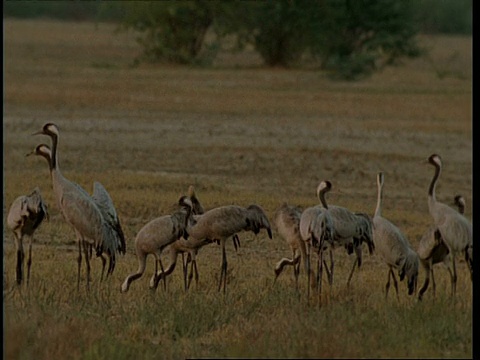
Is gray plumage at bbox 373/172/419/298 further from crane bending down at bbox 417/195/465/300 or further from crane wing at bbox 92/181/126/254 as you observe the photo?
crane wing at bbox 92/181/126/254

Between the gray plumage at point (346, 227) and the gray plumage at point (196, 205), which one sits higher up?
the gray plumage at point (196, 205)

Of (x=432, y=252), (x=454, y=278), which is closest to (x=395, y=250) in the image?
(x=432, y=252)

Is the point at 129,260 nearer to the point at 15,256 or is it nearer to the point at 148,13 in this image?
the point at 15,256

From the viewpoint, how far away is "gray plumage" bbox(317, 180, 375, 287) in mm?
5715

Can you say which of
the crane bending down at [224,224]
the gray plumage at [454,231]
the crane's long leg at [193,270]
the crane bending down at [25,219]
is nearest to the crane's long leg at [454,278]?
the gray plumage at [454,231]

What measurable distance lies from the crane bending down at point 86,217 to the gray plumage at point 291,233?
0.65 meters

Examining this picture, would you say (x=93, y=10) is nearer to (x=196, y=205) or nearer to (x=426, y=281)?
(x=196, y=205)

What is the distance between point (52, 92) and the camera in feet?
56.5

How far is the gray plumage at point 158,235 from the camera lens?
Answer: 5797mm

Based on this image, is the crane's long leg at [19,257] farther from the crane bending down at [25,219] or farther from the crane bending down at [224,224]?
the crane bending down at [224,224]

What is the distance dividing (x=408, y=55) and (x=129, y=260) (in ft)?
49.9

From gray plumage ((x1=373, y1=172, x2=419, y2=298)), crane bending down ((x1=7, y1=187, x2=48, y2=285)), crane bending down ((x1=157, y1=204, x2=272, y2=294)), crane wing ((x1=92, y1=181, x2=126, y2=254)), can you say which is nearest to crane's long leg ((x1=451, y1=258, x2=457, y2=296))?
gray plumage ((x1=373, y1=172, x2=419, y2=298))

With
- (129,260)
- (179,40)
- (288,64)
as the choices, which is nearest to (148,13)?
(129,260)

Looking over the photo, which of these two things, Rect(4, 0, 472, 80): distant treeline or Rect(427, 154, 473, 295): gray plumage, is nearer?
Rect(427, 154, 473, 295): gray plumage
